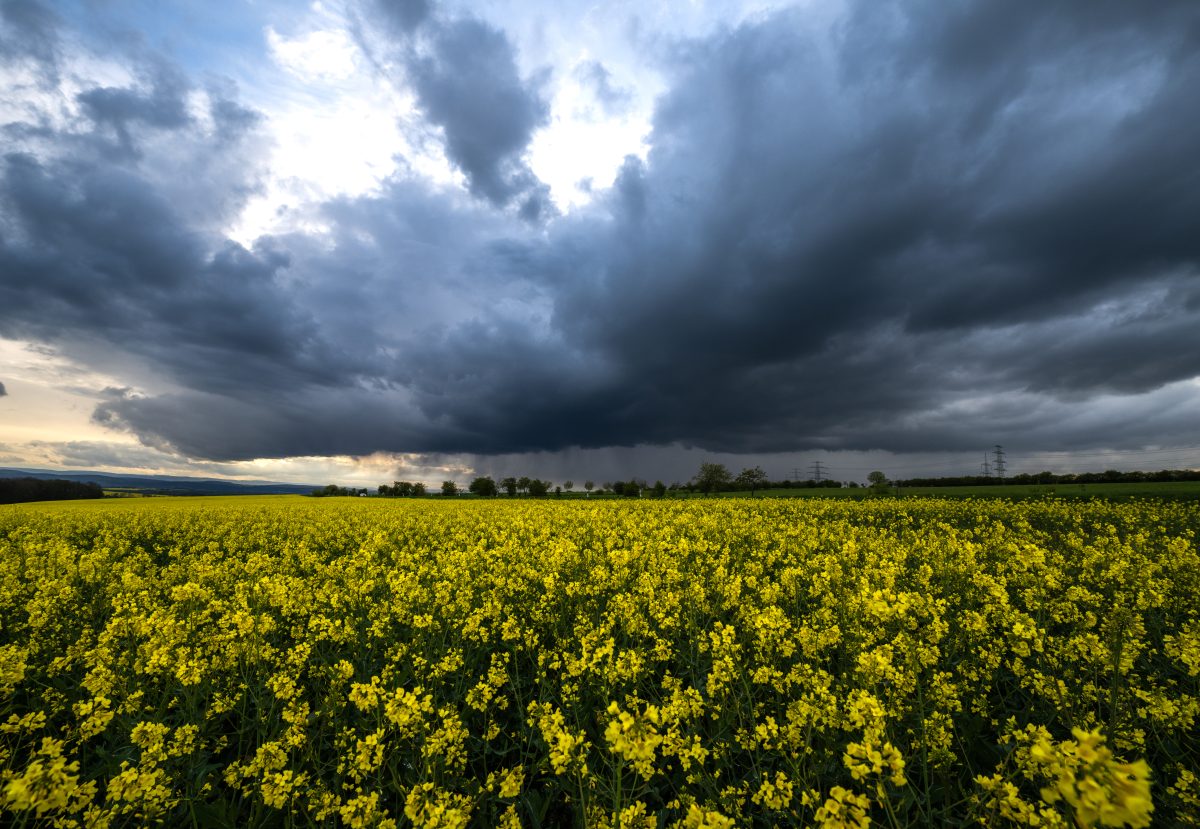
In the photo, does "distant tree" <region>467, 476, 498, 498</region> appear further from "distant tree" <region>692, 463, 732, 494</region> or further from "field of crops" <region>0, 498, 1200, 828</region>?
"field of crops" <region>0, 498, 1200, 828</region>

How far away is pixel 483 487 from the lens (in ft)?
341

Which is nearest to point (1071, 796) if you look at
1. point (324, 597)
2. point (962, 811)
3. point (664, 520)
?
point (962, 811)

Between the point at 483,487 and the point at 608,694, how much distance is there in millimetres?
103163

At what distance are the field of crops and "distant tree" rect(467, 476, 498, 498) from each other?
93650 millimetres

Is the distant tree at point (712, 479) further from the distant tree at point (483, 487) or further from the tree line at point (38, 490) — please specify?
the tree line at point (38, 490)

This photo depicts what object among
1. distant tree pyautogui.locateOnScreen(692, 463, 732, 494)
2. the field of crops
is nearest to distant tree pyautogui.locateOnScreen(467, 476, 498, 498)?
distant tree pyautogui.locateOnScreen(692, 463, 732, 494)

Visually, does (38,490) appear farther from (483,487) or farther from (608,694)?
(608,694)

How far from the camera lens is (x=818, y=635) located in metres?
5.80

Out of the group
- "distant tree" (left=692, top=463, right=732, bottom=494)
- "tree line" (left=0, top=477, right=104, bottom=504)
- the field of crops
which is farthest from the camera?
"distant tree" (left=692, top=463, right=732, bottom=494)

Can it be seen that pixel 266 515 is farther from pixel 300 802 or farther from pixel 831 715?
pixel 831 715

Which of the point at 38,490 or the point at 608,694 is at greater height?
the point at 608,694

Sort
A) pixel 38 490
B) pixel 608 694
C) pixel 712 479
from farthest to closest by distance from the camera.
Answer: pixel 712 479, pixel 38 490, pixel 608 694

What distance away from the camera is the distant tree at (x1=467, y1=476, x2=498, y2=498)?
4085 inches

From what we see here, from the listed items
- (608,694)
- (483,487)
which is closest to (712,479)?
(483,487)
